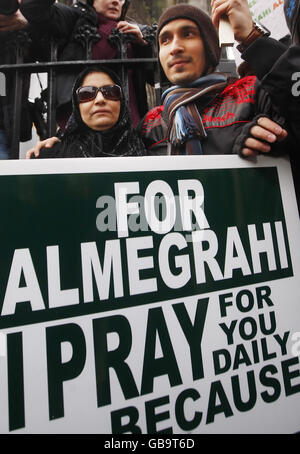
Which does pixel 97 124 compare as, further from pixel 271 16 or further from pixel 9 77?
pixel 271 16

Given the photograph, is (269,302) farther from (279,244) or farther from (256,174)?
(256,174)

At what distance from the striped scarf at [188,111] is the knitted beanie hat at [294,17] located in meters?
0.28

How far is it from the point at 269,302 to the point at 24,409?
69 cm

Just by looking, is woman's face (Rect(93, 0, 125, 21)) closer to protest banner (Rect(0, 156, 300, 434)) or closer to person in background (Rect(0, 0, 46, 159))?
person in background (Rect(0, 0, 46, 159))

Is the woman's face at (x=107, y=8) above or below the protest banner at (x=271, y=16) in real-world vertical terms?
above

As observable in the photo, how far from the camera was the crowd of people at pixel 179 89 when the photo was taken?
3.24 ft

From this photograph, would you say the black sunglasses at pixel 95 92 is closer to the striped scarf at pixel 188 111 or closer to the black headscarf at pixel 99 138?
the black headscarf at pixel 99 138

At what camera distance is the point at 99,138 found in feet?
4.30

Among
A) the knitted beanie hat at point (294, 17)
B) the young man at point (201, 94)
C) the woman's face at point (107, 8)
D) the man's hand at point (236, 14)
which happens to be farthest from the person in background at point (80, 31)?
the knitted beanie hat at point (294, 17)

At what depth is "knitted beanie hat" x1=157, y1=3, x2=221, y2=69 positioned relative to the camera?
4.23ft

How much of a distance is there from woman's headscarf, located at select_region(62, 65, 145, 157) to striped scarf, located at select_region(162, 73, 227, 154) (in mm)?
194

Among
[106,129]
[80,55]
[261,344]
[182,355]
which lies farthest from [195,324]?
[80,55]
